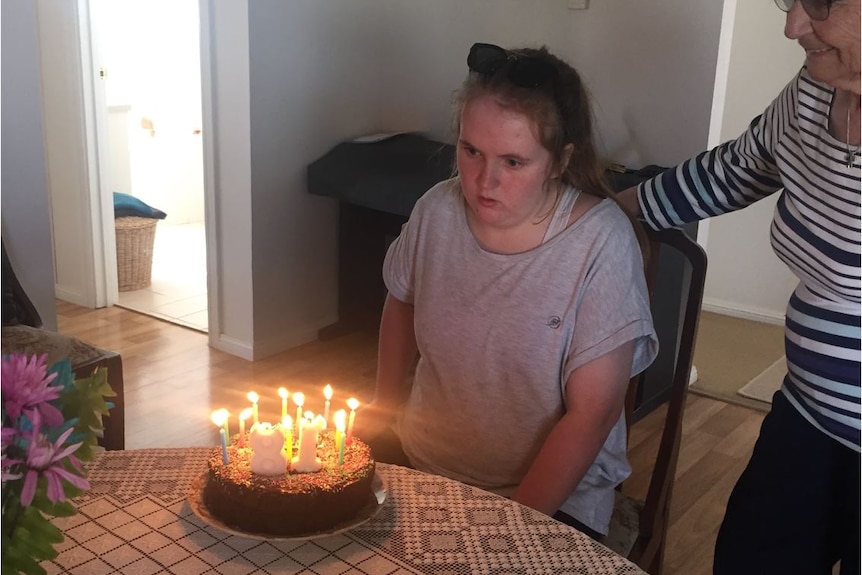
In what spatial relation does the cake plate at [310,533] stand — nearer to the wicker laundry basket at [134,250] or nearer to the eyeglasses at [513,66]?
the eyeglasses at [513,66]

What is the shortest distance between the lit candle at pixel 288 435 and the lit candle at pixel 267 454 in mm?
37

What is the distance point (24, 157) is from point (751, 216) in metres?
2.90

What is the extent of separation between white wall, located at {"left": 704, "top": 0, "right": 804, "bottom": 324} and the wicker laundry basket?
8.45 feet

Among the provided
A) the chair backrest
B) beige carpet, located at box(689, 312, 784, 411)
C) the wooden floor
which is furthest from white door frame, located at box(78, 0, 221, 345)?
the chair backrest

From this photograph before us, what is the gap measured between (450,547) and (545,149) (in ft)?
1.93

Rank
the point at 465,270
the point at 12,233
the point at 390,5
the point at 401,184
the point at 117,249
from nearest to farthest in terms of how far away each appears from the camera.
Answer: the point at 465,270 → the point at 12,233 → the point at 401,184 → the point at 390,5 → the point at 117,249

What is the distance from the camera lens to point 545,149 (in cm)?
126

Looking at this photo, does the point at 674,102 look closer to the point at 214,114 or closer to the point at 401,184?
the point at 401,184

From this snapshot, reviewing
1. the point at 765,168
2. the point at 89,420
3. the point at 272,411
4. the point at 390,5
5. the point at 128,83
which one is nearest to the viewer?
the point at 89,420

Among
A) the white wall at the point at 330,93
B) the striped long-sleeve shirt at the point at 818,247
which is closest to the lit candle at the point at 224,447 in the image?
the striped long-sleeve shirt at the point at 818,247

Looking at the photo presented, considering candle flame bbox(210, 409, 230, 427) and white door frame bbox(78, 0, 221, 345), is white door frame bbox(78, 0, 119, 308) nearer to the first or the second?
white door frame bbox(78, 0, 221, 345)

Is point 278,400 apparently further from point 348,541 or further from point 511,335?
point 348,541

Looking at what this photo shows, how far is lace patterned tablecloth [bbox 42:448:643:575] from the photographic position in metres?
0.91

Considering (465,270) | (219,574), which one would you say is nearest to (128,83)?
(465,270)
